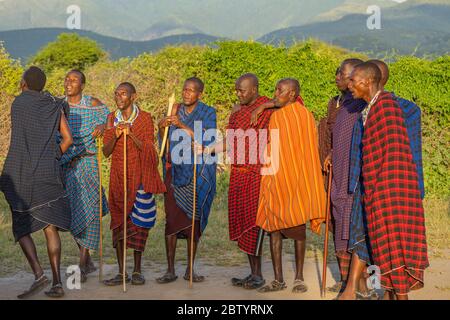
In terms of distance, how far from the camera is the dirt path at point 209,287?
6.93 metres

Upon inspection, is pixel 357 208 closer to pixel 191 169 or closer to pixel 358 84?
pixel 358 84

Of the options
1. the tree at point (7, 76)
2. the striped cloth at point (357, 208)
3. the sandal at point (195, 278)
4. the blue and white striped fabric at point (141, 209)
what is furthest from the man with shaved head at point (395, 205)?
the tree at point (7, 76)

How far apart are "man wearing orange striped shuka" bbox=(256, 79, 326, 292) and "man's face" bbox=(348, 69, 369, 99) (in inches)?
36.8

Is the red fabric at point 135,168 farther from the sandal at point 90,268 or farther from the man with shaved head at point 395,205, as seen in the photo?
the man with shaved head at point 395,205

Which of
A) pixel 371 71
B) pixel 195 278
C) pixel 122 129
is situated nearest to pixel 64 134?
pixel 122 129

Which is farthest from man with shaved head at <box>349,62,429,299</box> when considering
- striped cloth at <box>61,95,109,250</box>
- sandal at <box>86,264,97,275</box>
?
sandal at <box>86,264,97,275</box>

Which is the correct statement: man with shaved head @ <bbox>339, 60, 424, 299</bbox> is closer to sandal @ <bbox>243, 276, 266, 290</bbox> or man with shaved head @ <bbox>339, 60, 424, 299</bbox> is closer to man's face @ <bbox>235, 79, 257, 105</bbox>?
sandal @ <bbox>243, 276, 266, 290</bbox>

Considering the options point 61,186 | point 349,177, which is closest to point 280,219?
point 349,177

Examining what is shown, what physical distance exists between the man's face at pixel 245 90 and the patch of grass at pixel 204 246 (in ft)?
6.40

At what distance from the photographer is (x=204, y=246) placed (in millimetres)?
9312

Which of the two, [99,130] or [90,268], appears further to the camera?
[90,268]

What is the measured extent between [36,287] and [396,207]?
3028 millimetres

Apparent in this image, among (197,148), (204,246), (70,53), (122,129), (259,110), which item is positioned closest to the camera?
(259,110)
